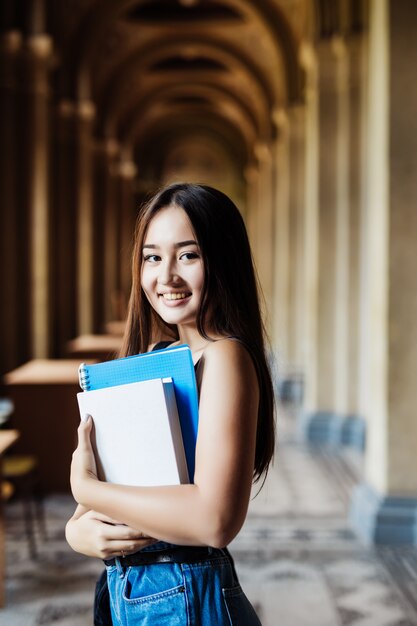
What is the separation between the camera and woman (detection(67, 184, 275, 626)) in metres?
1.51

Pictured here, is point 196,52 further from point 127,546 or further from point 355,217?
point 127,546

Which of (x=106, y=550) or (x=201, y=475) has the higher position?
(x=201, y=475)

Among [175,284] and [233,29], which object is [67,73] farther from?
[175,284]

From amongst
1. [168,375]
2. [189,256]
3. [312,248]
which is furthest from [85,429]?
[312,248]

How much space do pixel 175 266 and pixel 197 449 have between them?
0.39 metres

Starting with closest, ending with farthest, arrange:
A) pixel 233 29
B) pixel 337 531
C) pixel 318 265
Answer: pixel 337 531, pixel 318 265, pixel 233 29

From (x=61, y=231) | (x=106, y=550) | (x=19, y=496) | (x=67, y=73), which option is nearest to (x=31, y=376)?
(x=19, y=496)

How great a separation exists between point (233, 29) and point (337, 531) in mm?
15999

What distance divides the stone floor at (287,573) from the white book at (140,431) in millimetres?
3222

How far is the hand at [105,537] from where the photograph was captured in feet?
5.29

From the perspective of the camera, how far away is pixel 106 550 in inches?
64.3

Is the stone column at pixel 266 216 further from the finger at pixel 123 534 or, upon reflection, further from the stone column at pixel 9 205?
the finger at pixel 123 534

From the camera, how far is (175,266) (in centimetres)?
169

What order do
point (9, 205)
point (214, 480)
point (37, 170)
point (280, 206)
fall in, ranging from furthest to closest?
point (280, 206) < point (37, 170) < point (9, 205) < point (214, 480)
